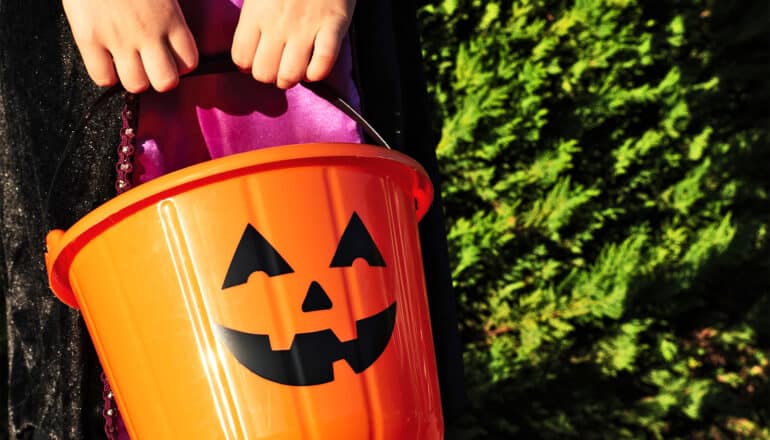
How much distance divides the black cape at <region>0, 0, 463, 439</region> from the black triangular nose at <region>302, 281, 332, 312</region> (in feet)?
1.02

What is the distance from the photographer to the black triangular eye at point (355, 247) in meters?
0.73

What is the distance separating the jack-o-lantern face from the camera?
0.70m

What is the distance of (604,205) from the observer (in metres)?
2.27

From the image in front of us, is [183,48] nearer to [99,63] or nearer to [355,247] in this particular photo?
[99,63]

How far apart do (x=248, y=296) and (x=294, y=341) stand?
0.06m

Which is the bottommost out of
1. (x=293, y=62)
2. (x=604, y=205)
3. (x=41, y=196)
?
(x=604, y=205)

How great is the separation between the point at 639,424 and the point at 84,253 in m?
2.07

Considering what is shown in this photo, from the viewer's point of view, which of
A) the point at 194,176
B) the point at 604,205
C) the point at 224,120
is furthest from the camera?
the point at 604,205

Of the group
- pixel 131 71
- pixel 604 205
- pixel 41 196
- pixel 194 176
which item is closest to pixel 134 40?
pixel 131 71

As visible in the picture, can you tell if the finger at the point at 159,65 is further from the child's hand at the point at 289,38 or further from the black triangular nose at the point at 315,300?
the black triangular nose at the point at 315,300

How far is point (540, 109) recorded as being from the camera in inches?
79.7

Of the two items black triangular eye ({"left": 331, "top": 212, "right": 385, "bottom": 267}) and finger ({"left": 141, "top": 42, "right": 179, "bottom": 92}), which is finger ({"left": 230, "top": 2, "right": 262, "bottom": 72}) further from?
black triangular eye ({"left": 331, "top": 212, "right": 385, "bottom": 267})

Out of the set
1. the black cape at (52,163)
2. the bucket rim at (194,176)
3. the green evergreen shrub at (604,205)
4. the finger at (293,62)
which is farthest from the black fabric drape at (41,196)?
the green evergreen shrub at (604,205)

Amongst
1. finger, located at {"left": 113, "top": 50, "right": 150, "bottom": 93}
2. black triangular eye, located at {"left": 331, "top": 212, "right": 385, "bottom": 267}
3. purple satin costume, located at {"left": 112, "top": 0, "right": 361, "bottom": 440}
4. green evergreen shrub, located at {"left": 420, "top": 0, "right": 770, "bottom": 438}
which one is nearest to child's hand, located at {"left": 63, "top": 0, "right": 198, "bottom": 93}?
finger, located at {"left": 113, "top": 50, "right": 150, "bottom": 93}
